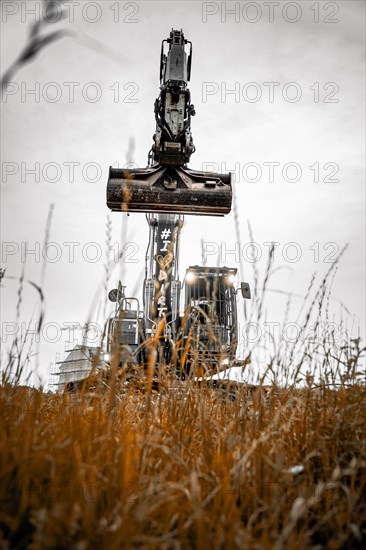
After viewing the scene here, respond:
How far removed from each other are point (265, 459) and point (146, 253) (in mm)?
5706

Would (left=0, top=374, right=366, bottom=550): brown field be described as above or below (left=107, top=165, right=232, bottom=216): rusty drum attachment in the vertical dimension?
below

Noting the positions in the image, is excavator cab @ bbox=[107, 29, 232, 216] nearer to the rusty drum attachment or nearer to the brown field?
the rusty drum attachment

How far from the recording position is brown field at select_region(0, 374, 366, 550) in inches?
41.3

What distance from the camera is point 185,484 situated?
1.26m

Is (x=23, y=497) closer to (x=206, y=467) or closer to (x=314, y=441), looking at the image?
(x=206, y=467)

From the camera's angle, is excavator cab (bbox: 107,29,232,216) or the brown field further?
excavator cab (bbox: 107,29,232,216)

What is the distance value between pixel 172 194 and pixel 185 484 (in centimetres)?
311

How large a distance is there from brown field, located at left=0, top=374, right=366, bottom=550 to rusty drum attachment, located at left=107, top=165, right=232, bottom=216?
2440 millimetres

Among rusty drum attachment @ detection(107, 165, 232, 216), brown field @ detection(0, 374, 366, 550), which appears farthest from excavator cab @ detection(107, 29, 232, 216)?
brown field @ detection(0, 374, 366, 550)

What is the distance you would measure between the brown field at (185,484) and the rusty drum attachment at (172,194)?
2440 millimetres

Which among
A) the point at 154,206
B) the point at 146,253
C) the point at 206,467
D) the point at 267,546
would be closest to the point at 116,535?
the point at 267,546

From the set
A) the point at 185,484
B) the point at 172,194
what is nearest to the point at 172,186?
the point at 172,194

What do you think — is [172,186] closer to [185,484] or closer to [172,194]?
[172,194]

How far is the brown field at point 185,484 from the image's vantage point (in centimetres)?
105
